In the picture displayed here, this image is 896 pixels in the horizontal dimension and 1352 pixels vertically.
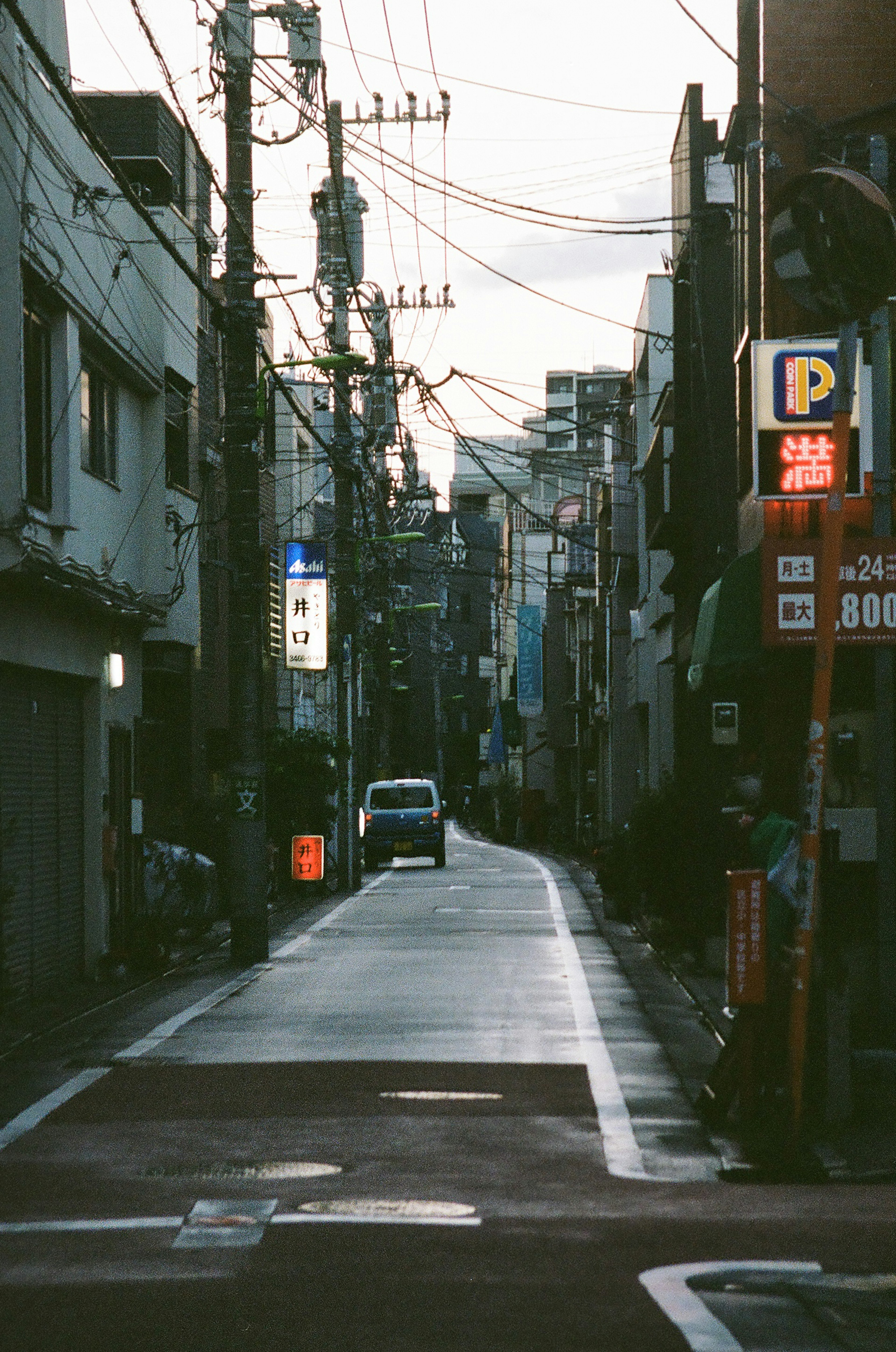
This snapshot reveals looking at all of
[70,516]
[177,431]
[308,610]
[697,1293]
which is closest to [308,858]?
[308,610]

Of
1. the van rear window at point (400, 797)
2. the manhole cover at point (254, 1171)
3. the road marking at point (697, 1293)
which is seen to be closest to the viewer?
the road marking at point (697, 1293)

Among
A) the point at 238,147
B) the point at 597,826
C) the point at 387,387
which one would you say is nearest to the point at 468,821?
the point at 597,826

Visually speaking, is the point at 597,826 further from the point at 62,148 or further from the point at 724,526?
the point at 62,148

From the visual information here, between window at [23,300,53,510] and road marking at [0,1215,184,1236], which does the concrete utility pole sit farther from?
road marking at [0,1215,184,1236]

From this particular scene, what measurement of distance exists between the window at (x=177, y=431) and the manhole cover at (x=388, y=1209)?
16.4 metres

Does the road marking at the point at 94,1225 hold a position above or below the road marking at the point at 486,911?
above

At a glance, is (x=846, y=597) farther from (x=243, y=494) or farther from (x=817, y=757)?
(x=243, y=494)

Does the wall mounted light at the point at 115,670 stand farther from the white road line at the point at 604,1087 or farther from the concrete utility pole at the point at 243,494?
the white road line at the point at 604,1087

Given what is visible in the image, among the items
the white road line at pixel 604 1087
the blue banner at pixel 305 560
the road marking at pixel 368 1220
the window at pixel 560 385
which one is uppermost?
the window at pixel 560 385

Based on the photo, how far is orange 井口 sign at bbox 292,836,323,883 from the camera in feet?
103

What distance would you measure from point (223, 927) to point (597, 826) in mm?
26715

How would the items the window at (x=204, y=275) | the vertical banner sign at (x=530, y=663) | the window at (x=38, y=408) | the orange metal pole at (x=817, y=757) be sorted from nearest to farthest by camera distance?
the orange metal pole at (x=817, y=757), the window at (x=38, y=408), the window at (x=204, y=275), the vertical banner sign at (x=530, y=663)

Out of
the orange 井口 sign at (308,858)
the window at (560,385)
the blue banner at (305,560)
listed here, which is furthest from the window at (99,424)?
the window at (560,385)

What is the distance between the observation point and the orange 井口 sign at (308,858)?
31.3m
